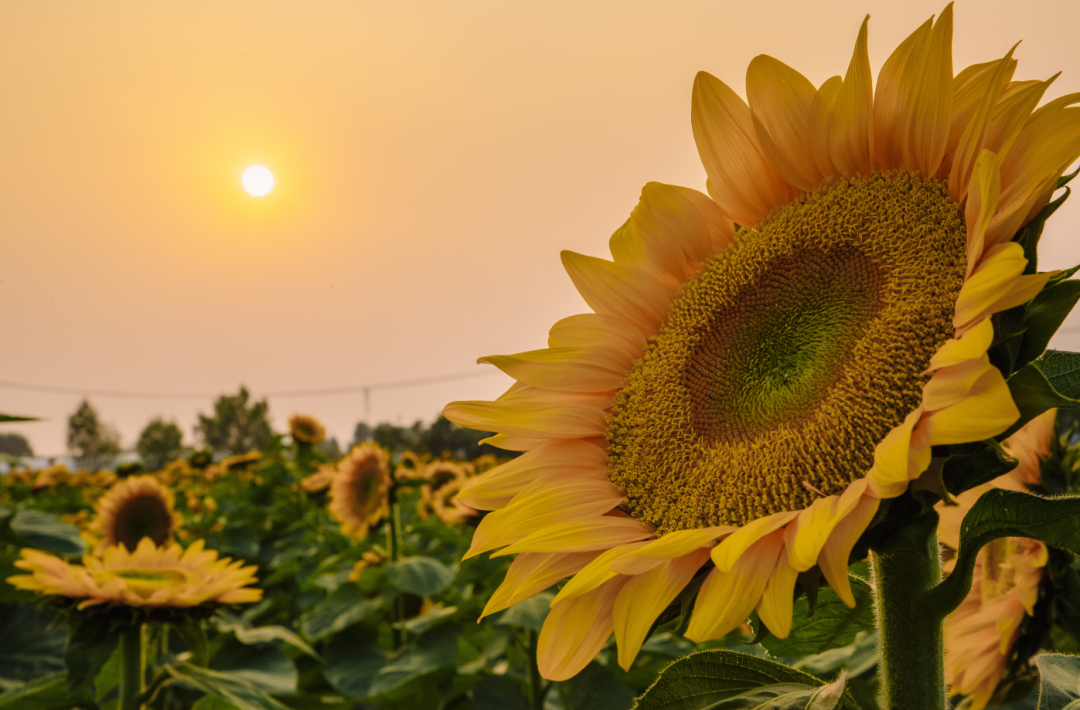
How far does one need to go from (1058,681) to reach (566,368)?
0.68 m

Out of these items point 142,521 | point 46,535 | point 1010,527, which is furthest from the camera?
point 142,521

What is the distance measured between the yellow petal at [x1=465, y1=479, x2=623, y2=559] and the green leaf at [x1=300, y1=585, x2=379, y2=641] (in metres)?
2.83

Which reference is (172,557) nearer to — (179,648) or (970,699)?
(179,648)

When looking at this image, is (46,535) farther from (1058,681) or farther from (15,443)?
(15,443)

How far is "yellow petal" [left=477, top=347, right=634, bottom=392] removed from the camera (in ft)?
3.20

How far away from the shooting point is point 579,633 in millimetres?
742

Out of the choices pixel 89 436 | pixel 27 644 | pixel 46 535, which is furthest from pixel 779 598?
pixel 89 436

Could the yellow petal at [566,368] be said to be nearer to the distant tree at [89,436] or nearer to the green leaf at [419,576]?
the green leaf at [419,576]

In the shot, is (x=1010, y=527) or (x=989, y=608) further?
(x=989, y=608)

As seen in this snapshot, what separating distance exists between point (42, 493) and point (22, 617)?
24.1 ft

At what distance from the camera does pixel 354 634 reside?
11.8 ft

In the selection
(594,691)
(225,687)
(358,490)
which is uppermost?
(358,490)

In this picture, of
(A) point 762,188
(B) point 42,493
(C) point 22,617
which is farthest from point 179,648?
(B) point 42,493

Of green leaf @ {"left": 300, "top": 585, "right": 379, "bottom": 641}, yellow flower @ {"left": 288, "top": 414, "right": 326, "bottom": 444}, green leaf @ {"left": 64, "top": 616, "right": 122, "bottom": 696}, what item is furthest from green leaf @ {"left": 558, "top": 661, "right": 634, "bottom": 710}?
yellow flower @ {"left": 288, "top": 414, "right": 326, "bottom": 444}
